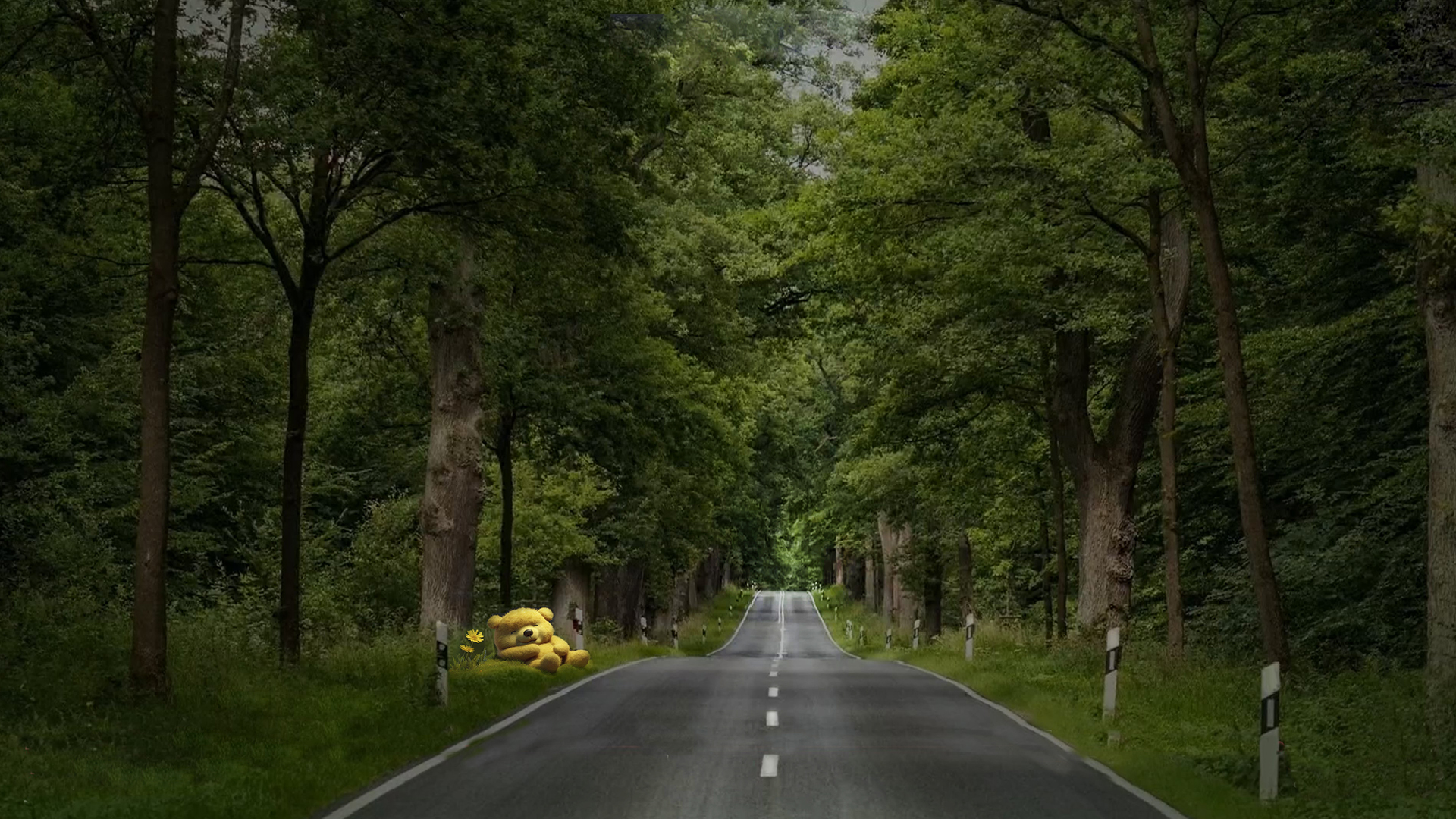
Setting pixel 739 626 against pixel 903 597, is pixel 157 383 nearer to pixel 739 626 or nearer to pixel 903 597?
pixel 903 597

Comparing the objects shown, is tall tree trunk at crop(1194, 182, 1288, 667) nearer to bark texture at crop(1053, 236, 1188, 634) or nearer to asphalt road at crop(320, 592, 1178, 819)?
asphalt road at crop(320, 592, 1178, 819)

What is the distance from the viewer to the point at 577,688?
22.9 meters

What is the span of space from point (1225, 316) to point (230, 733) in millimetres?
9709

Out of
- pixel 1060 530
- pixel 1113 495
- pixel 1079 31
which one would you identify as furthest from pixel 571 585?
pixel 1079 31

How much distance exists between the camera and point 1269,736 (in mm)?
11656

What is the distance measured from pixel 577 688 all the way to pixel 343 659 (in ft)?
14.5

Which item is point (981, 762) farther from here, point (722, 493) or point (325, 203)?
point (722, 493)

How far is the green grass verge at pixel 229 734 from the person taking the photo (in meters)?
10.3

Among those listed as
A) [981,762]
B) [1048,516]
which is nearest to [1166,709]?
[981,762]

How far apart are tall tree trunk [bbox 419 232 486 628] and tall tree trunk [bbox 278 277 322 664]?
18.6ft

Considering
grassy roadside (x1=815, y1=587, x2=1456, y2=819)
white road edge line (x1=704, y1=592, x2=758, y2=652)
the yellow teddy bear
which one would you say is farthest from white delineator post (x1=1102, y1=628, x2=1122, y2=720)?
white road edge line (x1=704, y1=592, x2=758, y2=652)

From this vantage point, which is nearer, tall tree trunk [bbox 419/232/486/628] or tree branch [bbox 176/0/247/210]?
tree branch [bbox 176/0/247/210]

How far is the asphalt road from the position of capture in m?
10.9

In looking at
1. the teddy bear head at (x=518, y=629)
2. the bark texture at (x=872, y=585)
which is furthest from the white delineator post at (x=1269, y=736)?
the bark texture at (x=872, y=585)
